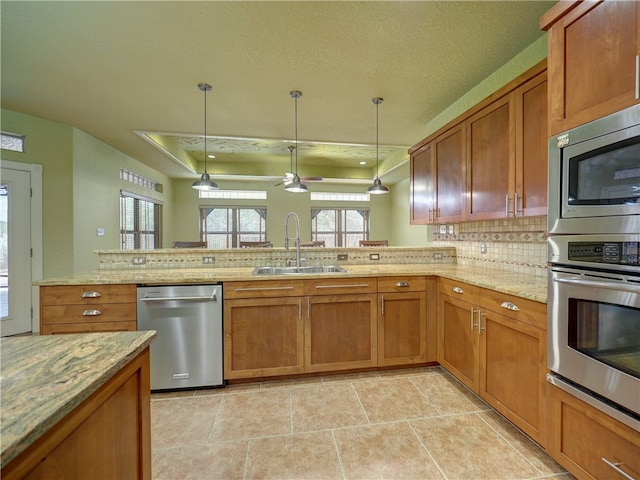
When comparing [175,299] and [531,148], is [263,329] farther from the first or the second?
[531,148]

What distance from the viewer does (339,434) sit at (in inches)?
67.5

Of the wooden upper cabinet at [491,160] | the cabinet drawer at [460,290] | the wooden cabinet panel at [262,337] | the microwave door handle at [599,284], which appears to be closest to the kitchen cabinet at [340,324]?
the wooden cabinet panel at [262,337]

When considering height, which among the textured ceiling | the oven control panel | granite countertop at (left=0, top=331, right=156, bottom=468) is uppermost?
the textured ceiling

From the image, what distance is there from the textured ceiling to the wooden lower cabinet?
2.09 m

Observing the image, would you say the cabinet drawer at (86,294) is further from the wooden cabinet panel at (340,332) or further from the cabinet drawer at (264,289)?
the wooden cabinet panel at (340,332)

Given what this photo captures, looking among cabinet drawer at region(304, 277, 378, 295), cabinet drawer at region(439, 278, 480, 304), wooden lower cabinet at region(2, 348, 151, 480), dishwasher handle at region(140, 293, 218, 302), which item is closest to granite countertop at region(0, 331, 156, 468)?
wooden lower cabinet at region(2, 348, 151, 480)

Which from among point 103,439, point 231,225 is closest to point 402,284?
point 103,439

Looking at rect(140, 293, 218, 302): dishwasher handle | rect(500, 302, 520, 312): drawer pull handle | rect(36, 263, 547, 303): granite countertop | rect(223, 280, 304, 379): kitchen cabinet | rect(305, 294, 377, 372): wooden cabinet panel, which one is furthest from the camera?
rect(305, 294, 377, 372): wooden cabinet panel

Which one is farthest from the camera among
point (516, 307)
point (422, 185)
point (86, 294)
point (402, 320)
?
point (422, 185)

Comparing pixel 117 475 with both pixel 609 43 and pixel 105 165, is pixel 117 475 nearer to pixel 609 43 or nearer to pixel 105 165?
pixel 609 43

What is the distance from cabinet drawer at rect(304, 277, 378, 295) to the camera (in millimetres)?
2291

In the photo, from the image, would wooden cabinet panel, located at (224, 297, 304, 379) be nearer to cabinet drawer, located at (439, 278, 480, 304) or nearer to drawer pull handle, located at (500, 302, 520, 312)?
cabinet drawer, located at (439, 278, 480, 304)

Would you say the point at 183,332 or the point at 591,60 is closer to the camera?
the point at 591,60

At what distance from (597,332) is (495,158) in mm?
1281
